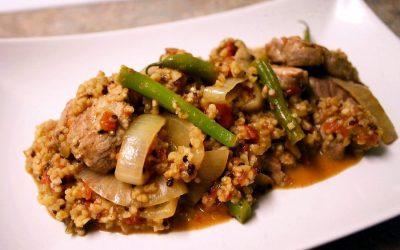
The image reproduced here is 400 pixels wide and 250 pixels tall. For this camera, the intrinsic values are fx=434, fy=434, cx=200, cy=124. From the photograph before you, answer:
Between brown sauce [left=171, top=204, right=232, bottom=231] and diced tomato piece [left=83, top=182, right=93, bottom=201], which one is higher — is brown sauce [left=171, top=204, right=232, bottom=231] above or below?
below

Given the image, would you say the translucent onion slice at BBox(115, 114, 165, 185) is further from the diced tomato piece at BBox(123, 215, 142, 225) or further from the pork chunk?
the pork chunk

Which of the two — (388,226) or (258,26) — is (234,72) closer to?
(258,26)

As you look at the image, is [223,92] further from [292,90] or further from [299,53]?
[299,53]

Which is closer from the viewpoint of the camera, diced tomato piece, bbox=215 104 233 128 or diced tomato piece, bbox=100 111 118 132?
diced tomato piece, bbox=100 111 118 132

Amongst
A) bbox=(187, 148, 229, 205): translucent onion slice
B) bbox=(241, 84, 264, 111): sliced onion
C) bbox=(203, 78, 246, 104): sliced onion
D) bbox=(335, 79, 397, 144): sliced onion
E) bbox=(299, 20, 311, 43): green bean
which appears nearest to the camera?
bbox=(187, 148, 229, 205): translucent onion slice

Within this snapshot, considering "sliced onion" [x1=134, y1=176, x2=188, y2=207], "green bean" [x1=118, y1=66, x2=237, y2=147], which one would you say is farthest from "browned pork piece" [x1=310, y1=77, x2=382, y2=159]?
"sliced onion" [x1=134, y1=176, x2=188, y2=207]

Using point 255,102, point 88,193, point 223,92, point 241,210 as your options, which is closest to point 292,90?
point 255,102
